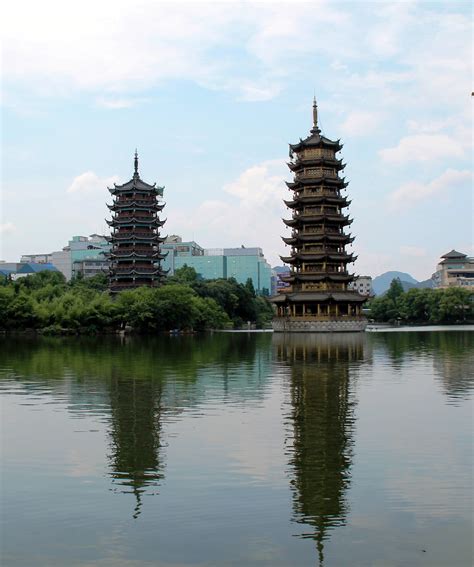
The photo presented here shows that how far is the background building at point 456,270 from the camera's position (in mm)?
134550

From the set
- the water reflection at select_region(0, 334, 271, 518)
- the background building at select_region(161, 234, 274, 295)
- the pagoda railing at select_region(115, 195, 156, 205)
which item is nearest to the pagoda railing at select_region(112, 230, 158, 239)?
the pagoda railing at select_region(115, 195, 156, 205)

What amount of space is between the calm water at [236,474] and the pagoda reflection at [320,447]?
0.12ft

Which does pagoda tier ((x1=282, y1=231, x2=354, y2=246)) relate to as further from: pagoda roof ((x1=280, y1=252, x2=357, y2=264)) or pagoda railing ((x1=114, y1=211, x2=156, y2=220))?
pagoda railing ((x1=114, y1=211, x2=156, y2=220))

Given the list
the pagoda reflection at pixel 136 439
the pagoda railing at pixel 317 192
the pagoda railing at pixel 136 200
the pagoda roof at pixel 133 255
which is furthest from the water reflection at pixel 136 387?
the pagoda railing at pixel 136 200

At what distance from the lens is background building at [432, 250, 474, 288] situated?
134550 millimetres

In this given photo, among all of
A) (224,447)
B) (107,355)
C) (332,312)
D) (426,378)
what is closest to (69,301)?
(332,312)

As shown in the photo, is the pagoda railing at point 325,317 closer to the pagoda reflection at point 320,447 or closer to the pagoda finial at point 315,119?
the pagoda finial at point 315,119

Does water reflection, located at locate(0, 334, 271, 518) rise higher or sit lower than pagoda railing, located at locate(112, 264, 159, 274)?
lower

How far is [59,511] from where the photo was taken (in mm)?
9336

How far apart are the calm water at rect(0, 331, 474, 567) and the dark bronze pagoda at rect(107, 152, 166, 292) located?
2226 inches

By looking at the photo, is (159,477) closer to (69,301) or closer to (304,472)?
(304,472)

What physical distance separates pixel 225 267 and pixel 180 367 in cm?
14754

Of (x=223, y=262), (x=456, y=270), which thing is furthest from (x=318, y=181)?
(x=223, y=262)

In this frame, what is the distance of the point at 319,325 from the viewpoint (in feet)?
218
